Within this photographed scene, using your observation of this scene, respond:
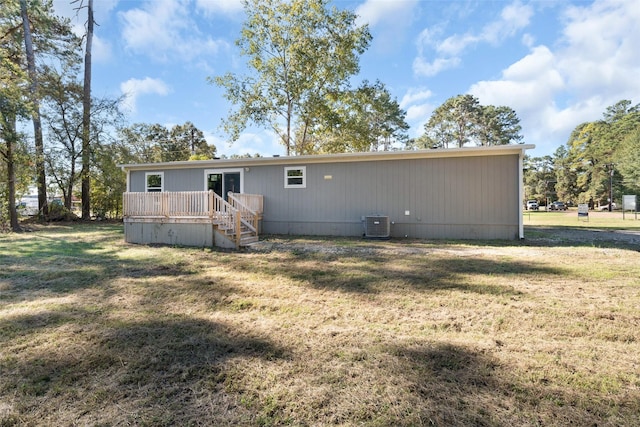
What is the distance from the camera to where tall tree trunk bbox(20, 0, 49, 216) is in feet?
42.0

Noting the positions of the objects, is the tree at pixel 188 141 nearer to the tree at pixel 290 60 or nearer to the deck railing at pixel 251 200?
the tree at pixel 290 60

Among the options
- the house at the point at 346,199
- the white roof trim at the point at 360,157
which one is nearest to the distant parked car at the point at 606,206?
the house at the point at 346,199

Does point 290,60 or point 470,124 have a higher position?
point 470,124

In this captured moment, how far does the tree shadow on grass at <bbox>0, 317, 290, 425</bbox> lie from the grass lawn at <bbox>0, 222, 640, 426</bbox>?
11mm

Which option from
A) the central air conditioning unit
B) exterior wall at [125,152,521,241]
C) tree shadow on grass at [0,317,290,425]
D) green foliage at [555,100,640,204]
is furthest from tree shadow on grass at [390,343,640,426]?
green foliage at [555,100,640,204]

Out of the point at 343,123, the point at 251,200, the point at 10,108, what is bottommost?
the point at 251,200

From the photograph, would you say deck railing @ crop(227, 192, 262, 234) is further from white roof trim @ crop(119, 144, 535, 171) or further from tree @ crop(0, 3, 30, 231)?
tree @ crop(0, 3, 30, 231)

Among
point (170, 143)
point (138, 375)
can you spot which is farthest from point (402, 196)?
point (170, 143)

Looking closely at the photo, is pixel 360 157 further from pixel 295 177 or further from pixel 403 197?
pixel 295 177

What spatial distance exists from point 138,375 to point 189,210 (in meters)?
6.11

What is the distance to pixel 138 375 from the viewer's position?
2006mm

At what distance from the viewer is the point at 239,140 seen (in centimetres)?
1919

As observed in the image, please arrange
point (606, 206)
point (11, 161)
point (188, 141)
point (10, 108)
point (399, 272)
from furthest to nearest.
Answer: point (606, 206)
point (188, 141)
point (11, 161)
point (10, 108)
point (399, 272)

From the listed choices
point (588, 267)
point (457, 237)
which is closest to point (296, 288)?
point (588, 267)
